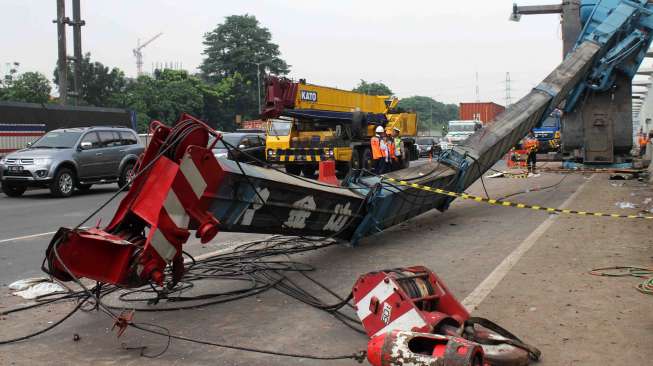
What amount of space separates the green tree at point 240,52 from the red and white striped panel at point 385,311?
250 ft

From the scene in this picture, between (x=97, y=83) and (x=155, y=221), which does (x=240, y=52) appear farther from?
(x=155, y=221)

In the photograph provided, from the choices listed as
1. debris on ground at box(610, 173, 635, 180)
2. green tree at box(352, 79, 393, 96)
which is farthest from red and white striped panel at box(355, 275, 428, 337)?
green tree at box(352, 79, 393, 96)

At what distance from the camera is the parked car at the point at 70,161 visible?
1620 cm

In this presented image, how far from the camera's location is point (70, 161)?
16.7 meters

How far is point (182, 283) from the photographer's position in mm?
6613

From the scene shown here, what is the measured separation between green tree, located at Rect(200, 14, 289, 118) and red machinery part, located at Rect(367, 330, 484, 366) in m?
77.0

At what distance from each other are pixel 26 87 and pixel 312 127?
137 feet

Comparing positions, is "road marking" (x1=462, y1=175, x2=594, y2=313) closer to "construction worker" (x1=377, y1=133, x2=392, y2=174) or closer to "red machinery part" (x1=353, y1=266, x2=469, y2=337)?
"red machinery part" (x1=353, y1=266, x2=469, y2=337)

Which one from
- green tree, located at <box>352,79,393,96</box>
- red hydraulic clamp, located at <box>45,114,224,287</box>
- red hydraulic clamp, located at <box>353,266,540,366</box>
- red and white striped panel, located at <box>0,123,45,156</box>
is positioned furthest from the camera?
green tree, located at <box>352,79,393,96</box>

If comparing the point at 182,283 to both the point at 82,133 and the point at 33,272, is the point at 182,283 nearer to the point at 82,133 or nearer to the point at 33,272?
the point at 33,272

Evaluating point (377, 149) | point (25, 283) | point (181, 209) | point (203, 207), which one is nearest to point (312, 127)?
point (377, 149)

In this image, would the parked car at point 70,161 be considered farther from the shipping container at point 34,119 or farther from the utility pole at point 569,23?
the utility pole at point 569,23

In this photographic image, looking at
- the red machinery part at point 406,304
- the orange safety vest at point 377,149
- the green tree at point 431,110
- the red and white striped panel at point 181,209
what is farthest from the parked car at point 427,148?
the green tree at point 431,110

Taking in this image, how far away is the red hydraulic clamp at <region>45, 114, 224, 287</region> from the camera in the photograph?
453cm
